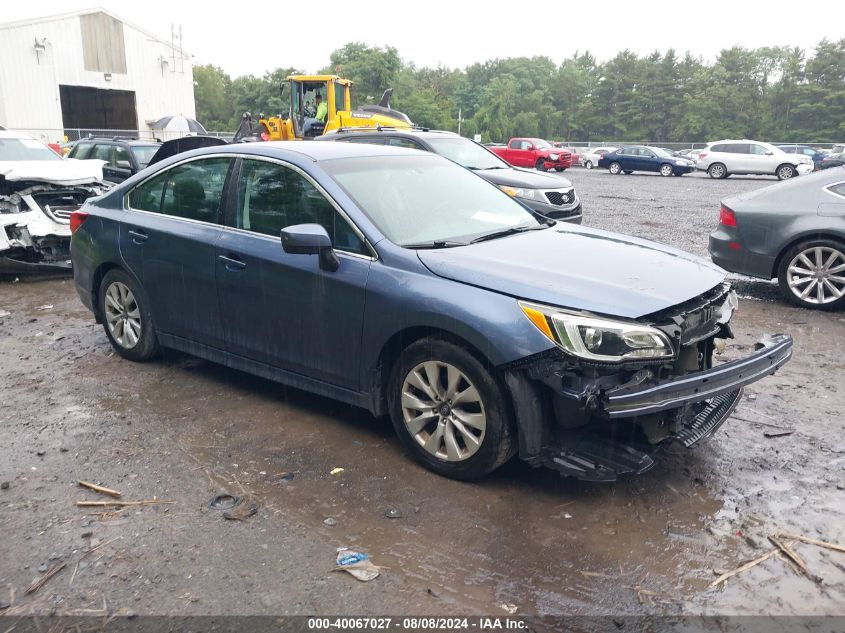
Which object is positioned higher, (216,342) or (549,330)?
(549,330)

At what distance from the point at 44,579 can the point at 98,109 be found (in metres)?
42.7

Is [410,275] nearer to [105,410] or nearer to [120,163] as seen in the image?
[105,410]

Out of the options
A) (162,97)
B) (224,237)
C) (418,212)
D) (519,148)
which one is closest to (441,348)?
(418,212)

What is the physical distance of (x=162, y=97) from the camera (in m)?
38.9

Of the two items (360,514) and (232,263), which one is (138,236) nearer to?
(232,263)

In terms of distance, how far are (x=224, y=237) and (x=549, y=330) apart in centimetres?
242

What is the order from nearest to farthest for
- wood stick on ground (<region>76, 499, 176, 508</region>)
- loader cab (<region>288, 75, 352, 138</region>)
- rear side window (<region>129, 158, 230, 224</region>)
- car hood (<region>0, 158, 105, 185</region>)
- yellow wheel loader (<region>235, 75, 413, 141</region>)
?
wood stick on ground (<region>76, 499, 176, 508</region>)
rear side window (<region>129, 158, 230, 224</region>)
car hood (<region>0, 158, 105, 185</region>)
yellow wheel loader (<region>235, 75, 413, 141</region>)
loader cab (<region>288, 75, 352, 138</region>)

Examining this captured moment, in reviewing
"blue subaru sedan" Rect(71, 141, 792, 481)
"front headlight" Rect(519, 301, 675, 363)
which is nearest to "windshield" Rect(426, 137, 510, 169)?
"blue subaru sedan" Rect(71, 141, 792, 481)

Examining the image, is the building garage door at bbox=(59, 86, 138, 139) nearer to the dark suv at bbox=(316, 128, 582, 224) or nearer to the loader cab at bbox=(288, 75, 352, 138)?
the loader cab at bbox=(288, 75, 352, 138)

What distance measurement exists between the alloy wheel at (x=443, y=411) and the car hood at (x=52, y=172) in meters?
7.30

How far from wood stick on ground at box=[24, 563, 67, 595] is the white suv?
31565 mm

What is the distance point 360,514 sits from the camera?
364 centimetres

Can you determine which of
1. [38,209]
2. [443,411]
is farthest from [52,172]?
[443,411]

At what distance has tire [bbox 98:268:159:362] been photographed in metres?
5.58
